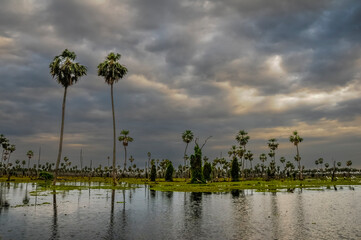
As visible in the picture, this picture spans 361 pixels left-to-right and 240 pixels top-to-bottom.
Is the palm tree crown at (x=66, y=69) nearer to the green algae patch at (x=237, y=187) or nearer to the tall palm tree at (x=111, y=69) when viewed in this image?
the tall palm tree at (x=111, y=69)

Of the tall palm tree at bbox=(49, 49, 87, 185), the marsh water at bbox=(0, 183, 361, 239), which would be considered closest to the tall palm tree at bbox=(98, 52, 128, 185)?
the tall palm tree at bbox=(49, 49, 87, 185)

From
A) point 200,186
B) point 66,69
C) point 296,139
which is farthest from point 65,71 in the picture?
point 296,139

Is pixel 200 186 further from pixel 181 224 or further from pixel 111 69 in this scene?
pixel 181 224

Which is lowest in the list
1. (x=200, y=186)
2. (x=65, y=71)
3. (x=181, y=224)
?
(x=200, y=186)

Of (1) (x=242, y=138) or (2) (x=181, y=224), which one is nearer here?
(2) (x=181, y=224)

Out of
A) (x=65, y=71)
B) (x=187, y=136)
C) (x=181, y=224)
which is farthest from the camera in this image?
(x=187, y=136)

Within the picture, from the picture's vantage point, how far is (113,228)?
72.3 feet

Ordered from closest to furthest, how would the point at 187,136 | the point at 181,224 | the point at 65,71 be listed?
the point at 181,224, the point at 65,71, the point at 187,136

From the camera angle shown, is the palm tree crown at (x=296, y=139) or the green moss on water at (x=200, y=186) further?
the palm tree crown at (x=296, y=139)

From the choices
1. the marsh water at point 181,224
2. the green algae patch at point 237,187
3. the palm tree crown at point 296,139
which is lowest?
the green algae patch at point 237,187

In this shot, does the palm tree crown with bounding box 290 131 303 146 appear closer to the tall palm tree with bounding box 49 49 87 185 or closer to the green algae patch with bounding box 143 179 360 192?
the green algae patch with bounding box 143 179 360 192

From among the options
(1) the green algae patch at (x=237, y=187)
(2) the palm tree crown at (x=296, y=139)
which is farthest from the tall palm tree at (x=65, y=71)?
(2) the palm tree crown at (x=296, y=139)

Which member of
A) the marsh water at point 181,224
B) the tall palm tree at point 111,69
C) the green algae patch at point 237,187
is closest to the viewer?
the marsh water at point 181,224

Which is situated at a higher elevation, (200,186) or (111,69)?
(111,69)
